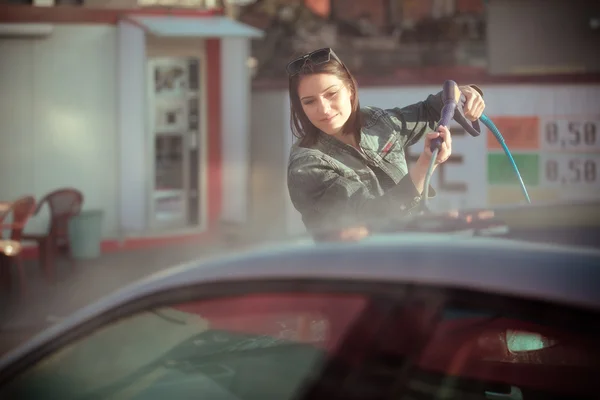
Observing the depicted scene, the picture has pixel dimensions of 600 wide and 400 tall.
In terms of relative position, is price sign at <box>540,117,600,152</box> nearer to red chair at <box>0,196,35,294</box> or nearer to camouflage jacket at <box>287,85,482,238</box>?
red chair at <box>0,196,35,294</box>

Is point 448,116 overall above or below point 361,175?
above

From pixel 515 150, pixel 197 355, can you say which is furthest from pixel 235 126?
pixel 197 355

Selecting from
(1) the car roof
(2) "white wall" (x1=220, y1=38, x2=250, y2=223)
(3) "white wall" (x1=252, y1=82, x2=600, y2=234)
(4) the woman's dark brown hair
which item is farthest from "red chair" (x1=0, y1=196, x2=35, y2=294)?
(1) the car roof

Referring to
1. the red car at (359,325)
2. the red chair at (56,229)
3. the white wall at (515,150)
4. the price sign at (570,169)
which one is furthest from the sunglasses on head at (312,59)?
the price sign at (570,169)

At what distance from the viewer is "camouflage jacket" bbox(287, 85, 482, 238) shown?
2791 millimetres

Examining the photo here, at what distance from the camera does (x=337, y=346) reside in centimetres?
182

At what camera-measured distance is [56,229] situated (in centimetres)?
1225

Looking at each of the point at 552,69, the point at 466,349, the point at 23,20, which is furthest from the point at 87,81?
the point at 466,349

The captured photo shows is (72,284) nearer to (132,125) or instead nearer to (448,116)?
(132,125)

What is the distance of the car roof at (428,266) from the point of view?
1682 mm

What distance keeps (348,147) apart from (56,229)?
9.78m

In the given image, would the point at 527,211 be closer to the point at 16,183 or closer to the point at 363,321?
the point at 363,321

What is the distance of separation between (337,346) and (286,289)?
14cm

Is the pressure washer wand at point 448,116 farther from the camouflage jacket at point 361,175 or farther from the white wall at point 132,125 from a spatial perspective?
the white wall at point 132,125
